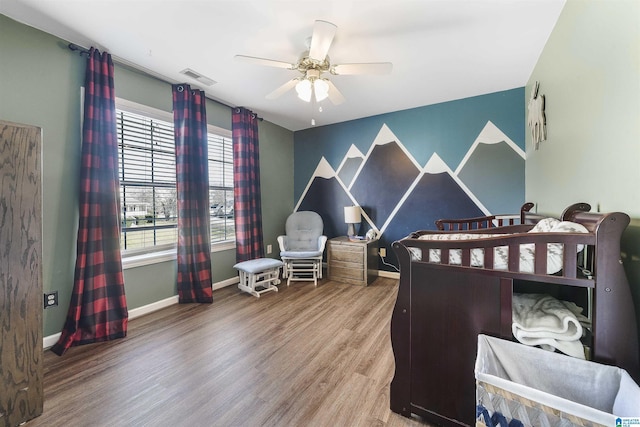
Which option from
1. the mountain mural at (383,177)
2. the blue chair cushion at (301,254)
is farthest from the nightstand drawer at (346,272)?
the mountain mural at (383,177)

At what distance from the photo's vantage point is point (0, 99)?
1.67 meters

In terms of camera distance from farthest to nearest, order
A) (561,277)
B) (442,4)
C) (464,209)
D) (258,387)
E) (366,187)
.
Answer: (366,187) → (464,209) → (442,4) → (258,387) → (561,277)

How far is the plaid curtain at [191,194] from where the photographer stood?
8.78ft

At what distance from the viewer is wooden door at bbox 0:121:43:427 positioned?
1.21 metres

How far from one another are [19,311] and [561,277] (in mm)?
2463

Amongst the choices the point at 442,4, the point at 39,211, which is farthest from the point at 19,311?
the point at 442,4

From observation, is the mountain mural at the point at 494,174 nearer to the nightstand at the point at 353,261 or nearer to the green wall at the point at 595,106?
the green wall at the point at 595,106

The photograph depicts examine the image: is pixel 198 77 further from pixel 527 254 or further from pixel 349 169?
pixel 527 254

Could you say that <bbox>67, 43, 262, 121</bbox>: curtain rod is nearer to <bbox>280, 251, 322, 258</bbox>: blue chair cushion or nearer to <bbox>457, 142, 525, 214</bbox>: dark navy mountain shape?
<bbox>280, 251, 322, 258</bbox>: blue chair cushion

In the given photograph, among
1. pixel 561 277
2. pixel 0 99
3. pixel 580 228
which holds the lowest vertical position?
pixel 561 277

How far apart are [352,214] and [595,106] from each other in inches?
104

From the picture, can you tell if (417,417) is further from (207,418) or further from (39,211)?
(39,211)

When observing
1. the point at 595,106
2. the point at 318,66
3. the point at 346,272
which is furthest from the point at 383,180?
the point at 595,106

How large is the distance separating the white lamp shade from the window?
216 cm
